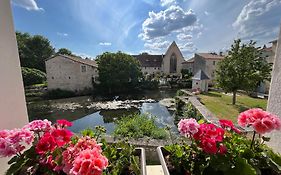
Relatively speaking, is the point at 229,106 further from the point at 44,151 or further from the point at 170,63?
the point at 170,63

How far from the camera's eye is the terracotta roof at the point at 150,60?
29344 mm

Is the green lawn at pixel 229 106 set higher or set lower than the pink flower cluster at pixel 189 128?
lower

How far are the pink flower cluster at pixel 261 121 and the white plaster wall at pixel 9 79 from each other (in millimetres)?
1787

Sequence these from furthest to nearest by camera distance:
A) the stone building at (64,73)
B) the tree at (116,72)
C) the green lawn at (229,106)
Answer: the tree at (116,72), the stone building at (64,73), the green lawn at (229,106)

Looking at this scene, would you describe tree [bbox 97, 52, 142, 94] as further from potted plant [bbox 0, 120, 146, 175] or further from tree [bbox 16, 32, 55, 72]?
potted plant [bbox 0, 120, 146, 175]

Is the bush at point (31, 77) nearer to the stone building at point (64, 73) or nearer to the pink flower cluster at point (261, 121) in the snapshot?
the stone building at point (64, 73)

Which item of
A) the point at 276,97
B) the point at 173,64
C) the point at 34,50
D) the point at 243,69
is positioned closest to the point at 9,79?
the point at 276,97

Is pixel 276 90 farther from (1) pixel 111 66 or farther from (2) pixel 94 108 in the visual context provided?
(1) pixel 111 66

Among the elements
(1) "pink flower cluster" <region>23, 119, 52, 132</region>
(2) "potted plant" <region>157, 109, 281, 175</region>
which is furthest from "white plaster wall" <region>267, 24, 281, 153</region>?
(1) "pink flower cluster" <region>23, 119, 52, 132</region>

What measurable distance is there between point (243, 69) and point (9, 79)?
9779mm

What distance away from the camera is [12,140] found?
83 cm

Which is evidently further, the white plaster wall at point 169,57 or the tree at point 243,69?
the white plaster wall at point 169,57

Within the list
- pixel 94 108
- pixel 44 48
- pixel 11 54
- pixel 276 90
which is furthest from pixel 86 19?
pixel 44 48

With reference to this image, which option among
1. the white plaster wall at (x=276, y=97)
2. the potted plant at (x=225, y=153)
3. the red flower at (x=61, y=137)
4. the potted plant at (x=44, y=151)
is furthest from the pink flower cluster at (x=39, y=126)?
the white plaster wall at (x=276, y=97)
